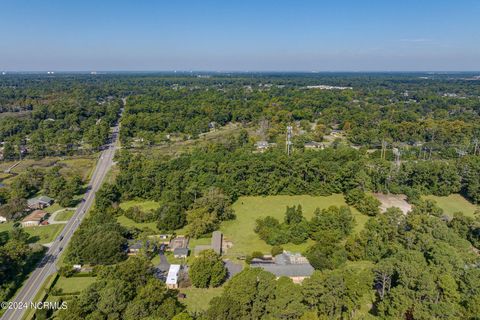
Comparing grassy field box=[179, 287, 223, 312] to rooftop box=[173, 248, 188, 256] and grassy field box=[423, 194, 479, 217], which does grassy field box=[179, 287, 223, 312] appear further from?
grassy field box=[423, 194, 479, 217]

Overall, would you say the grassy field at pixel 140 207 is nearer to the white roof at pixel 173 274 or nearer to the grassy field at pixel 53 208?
the grassy field at pixel 53 208

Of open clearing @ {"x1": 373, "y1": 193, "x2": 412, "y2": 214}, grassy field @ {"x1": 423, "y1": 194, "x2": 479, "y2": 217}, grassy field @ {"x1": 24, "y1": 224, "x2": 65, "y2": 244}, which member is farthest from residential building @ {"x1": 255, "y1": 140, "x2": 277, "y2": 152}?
grassy field @ {"x1": 24, "y1": 224, "x2": 65, "y2": 244}

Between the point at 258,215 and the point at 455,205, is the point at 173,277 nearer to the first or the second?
the point at 258,215

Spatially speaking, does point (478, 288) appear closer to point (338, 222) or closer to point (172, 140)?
point (338, 222)

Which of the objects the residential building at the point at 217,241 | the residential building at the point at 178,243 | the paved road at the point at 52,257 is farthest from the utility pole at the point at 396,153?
the paved road at the point at 52,257

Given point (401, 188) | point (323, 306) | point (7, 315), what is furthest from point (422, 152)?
point (7, 315)
